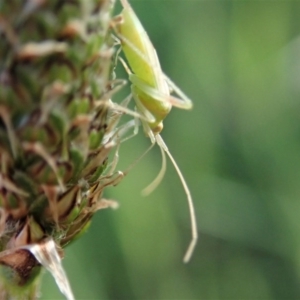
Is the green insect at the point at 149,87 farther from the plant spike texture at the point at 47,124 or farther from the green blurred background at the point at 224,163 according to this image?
the green blurred background at the point at 224,163

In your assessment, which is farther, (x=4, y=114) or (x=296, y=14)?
(x=296, y=14)

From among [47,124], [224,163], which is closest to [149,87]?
[47,124]

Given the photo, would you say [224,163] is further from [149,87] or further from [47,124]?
[47,124]

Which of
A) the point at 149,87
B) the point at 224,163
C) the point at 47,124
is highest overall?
the point at 47,124

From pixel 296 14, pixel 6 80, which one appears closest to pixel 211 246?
pixel 296 14

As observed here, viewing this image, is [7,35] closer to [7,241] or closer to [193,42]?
[7,241]

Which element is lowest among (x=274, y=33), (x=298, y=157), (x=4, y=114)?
(x=298, y=157)

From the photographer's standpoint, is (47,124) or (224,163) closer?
(47,124)
